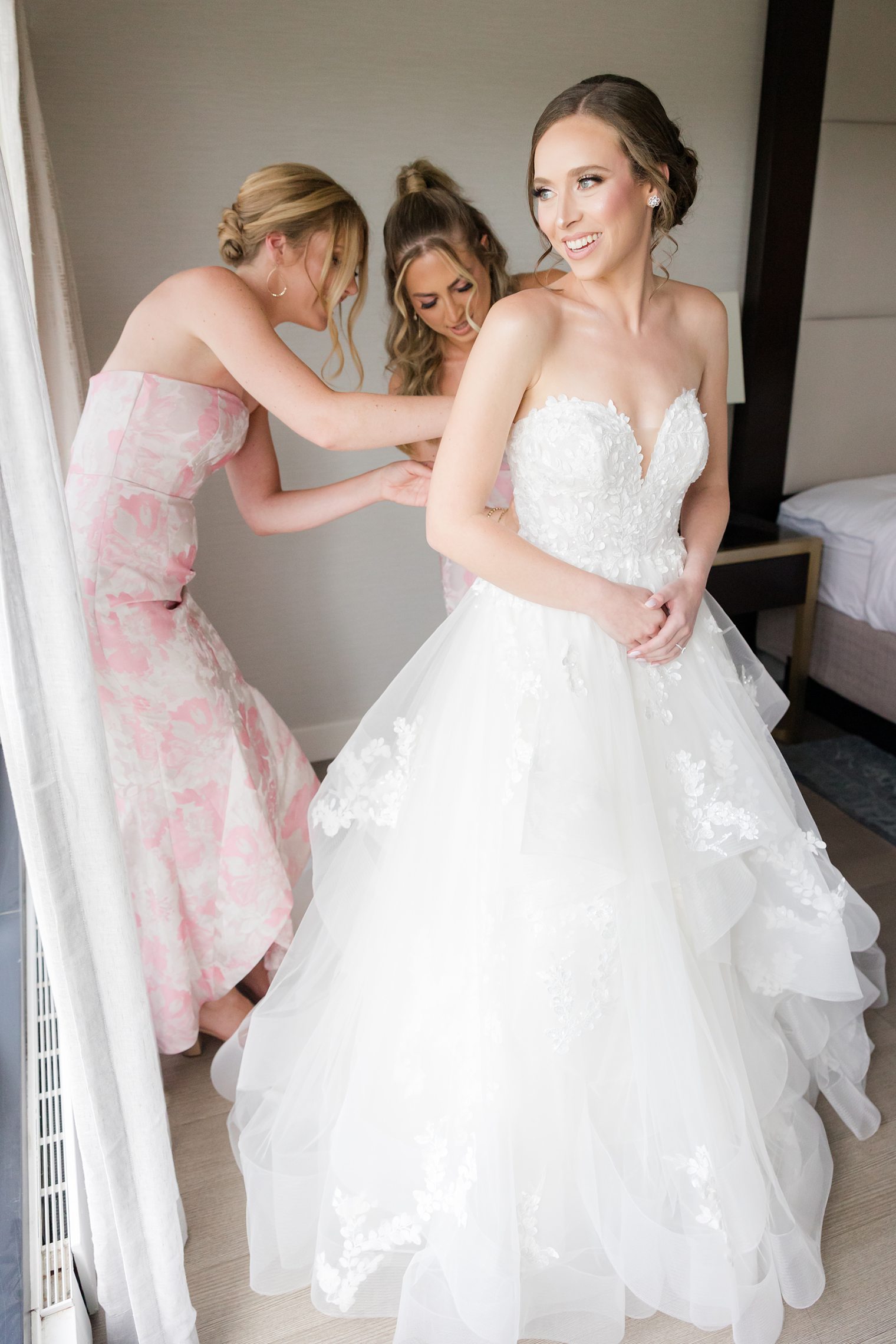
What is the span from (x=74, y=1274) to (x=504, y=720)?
95 cm

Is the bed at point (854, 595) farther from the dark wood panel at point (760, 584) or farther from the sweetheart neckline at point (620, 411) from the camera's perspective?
the sweetheart neckline at point (620, 411)

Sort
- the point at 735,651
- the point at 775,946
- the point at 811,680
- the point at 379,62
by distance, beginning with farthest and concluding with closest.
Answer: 1. the point at 811,680
2. the point at 379,62
3. the point at 735,651
4. the point at 775,946

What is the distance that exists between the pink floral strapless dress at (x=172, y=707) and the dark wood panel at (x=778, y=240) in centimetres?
215

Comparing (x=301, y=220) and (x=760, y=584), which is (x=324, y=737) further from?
(x=301, y=220)

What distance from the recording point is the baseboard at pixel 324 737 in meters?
3.17

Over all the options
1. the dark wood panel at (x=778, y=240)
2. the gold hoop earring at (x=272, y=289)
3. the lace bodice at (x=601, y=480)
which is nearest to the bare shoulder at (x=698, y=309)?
the lace bodice at (x=601, y=480)

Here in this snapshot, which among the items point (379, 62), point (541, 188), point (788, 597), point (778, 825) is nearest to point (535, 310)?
point (541, 188)

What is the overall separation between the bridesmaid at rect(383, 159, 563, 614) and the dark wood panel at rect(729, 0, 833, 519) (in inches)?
55.4

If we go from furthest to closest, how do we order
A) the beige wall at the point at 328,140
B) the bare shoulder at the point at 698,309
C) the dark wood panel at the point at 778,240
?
the dark wood panel at the point at 778,240 < the beige wall at the point at 328,140 < the bare shoulder at the point at 698,309

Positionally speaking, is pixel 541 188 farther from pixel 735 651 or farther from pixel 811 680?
pixel 811 680

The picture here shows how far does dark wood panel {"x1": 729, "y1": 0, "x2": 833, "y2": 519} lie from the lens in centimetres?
296

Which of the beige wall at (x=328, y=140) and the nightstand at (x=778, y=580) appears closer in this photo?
the beige wall at (x=328, y=140)

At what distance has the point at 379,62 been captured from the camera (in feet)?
8.55

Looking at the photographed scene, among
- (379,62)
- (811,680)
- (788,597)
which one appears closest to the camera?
(379,62)
